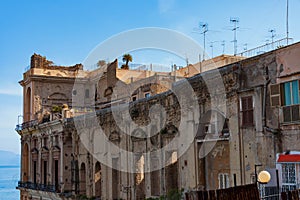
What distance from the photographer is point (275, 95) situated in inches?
549

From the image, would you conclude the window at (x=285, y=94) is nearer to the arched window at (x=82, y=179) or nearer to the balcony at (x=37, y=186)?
the arched window at (x=82, y=179)

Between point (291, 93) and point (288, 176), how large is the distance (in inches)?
94.1

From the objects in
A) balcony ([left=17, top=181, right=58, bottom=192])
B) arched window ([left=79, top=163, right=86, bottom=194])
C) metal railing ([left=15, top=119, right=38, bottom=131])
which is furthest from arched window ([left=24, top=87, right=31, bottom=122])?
arched window ([left=79, top=163, right=86, bottom=194])

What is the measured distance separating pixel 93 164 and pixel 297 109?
15.2 metres

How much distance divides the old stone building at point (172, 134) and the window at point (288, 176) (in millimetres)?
64

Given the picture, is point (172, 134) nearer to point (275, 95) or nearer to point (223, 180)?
point (223, 180)

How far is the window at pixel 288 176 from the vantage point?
13258 mm

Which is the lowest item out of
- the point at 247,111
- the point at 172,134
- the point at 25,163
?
the point at 25,163

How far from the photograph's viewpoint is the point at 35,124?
116 feet

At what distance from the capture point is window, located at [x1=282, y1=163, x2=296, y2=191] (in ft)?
43.5

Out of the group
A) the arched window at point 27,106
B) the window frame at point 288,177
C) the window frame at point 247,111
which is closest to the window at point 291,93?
the window frame at point 247,111

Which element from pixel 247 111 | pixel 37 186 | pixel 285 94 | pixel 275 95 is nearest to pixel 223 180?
pixel 247 111

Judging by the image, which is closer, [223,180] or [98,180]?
[223,180]

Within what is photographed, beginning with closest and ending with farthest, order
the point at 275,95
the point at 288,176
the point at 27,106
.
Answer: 1. the point at 288,176
2. the point at 275,95
3. the point at 27,106
